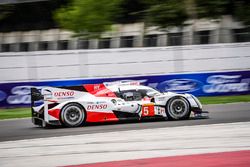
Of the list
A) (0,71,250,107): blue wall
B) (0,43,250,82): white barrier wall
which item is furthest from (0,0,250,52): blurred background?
(0,71,250,107): blue wall

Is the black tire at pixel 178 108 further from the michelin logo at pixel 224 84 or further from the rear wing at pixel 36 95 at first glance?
the michelin logo at pixel 224 84

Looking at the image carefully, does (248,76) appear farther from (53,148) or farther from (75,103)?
(53,148)

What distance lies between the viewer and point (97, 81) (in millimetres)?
19578

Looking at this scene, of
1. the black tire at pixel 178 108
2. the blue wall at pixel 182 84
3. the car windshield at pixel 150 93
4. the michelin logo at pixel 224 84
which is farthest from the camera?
the michelin logo at pixel 224 84

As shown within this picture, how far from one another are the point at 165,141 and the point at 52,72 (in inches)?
426

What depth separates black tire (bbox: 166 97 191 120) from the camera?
42.7 feet

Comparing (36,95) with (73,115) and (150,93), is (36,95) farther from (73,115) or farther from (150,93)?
(150,93)

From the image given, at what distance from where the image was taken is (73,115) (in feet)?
42.4

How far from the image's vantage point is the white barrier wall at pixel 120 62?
19594 millimetres

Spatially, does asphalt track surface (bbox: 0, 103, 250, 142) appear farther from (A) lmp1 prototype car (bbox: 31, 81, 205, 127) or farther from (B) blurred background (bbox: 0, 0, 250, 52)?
(B) blurred background (bbox: 0, 0, 250, 52)

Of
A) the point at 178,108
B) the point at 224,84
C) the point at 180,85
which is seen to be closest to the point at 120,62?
the point at 180,85

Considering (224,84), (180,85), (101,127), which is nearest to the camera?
(101,127)

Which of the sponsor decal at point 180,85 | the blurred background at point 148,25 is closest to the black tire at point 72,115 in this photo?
the sponsor decal at point 180,85

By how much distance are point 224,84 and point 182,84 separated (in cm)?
164
